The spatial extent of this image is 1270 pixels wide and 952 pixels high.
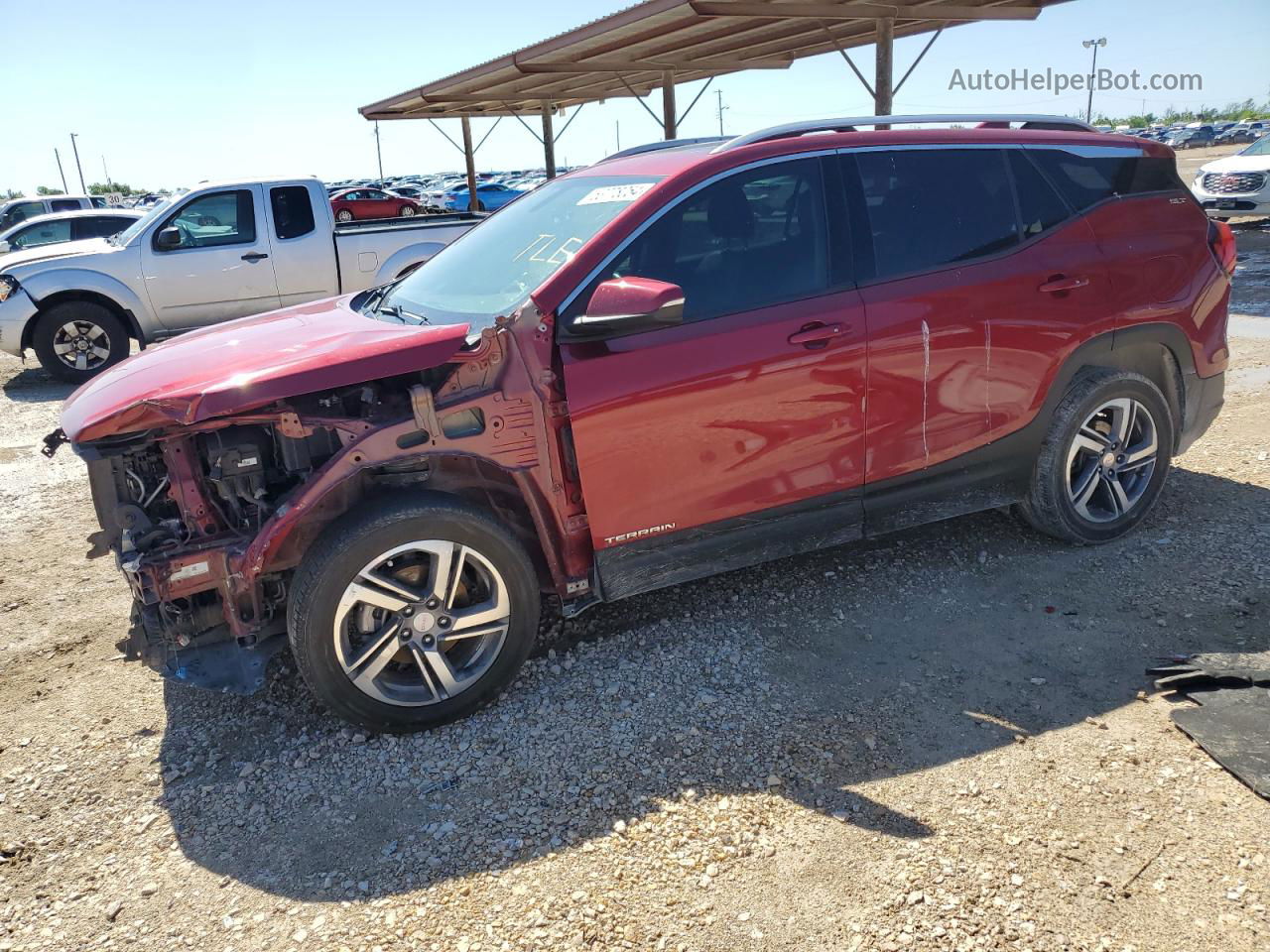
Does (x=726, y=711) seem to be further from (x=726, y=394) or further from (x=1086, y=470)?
(x=1086, y=470)

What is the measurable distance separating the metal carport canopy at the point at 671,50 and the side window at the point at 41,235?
587cm

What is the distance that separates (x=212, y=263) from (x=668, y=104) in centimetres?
826

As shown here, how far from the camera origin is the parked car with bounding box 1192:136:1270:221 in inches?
623

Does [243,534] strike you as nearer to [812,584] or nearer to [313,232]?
[812,584]

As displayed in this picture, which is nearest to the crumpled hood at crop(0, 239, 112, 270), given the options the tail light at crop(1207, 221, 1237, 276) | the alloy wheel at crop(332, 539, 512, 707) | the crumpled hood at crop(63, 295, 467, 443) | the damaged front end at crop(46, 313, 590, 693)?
the crumpled hood at crop(63, 295, 467, 443)

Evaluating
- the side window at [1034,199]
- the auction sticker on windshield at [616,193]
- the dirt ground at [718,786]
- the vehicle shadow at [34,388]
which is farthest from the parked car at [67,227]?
the side window at [1034,199]

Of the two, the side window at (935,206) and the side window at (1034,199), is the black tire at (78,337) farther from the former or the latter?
the side window at (1034,199)

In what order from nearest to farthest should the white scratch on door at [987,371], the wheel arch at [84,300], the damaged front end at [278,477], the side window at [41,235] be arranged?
1. the damaged front end at [278,477]
2. the white scratch on door at [987,371]
3. the wheel arch at [84,300]
4. the side window at [41,235]

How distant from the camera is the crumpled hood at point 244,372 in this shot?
2.84m

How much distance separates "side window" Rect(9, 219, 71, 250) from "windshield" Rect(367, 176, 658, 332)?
13397 millimetres

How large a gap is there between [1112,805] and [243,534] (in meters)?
2.92

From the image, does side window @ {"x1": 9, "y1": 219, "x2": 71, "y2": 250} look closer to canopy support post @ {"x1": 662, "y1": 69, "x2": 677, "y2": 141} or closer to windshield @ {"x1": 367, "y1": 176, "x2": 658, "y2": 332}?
canopy support post @ {"x1": 662, "y1": 69, "x2": 677, "y2": 141}

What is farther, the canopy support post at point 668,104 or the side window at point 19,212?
the side window at point 19,212

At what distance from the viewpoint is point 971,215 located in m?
3.94
